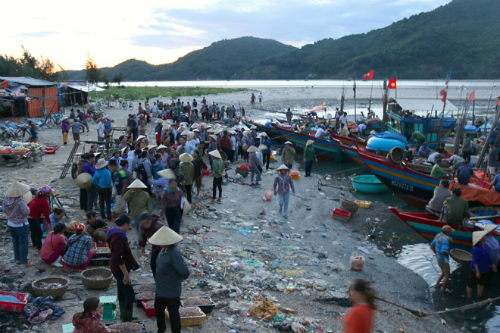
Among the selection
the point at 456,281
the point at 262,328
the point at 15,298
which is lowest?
the point at 456,281

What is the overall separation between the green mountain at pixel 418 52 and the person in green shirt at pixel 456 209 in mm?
89046

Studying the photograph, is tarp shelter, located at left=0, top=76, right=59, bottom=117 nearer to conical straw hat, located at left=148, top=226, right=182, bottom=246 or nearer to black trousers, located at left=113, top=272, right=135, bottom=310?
black trousers, located at left=113, top=272, right=135, bottom=310

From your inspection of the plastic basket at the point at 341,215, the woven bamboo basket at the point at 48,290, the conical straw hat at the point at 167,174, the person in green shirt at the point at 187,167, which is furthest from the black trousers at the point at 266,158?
the woven bamboo basket at the point at 48,290

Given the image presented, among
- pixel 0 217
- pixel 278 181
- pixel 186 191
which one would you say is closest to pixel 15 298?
pixel 0 217

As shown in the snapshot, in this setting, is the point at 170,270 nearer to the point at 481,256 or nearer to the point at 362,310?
the point at 362,310

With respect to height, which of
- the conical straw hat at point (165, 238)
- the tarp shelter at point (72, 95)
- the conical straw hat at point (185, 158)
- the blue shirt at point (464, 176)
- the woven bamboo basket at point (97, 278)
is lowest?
the woven bamboo basket at point (97, 278)

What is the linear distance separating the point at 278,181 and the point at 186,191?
2568mm

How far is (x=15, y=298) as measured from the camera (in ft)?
19.1

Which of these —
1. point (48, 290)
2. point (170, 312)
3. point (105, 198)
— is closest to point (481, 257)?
point (170, 312)

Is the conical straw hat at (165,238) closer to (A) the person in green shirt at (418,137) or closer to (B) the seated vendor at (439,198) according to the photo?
(B) the seated vendor at (439,198)

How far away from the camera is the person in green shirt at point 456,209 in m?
9.31

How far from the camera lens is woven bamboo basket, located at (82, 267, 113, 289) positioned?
6.59 meters

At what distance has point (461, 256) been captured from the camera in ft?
29.6

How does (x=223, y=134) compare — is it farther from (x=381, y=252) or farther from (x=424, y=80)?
(x=424, y=80)
